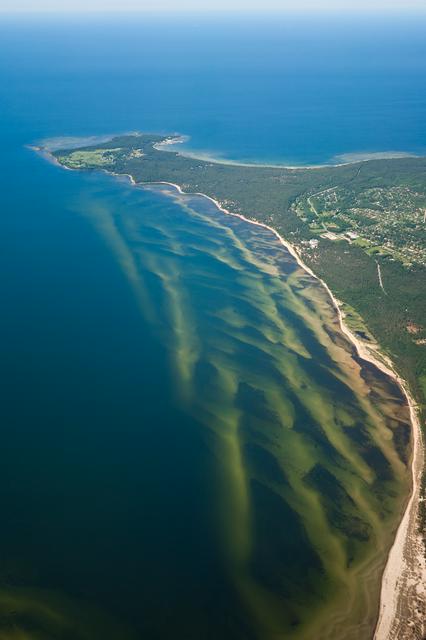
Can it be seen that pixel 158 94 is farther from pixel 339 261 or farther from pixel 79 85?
pixel 339 261

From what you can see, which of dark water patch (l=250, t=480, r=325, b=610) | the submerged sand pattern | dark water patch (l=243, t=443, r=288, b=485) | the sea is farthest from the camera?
dark water patch (l=243, t=443, r=288, b=485)

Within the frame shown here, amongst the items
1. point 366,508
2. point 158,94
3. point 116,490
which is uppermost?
point 158,94

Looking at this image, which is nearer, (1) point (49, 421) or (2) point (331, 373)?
(1) point (49, 421)

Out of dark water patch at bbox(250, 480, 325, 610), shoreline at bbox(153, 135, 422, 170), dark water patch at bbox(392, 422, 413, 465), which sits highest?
shoreline at bbox(153, 135, 422, 170)

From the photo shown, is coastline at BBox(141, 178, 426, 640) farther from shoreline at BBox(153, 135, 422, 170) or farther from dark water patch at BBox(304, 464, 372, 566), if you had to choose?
shoreline at BBox(153, 135, 422, 170)

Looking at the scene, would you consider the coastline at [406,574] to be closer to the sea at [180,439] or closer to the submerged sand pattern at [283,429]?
the submerged sand pattern at [283,429]

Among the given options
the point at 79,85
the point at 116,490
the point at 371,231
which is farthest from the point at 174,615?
the point at 79,85

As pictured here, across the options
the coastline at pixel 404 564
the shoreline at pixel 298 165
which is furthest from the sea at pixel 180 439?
the shoreline at pixel 298 165

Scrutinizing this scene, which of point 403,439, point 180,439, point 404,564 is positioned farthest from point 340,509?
point 180,439

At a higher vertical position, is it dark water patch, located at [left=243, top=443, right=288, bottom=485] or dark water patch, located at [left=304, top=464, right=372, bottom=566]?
dark water patch, located at [left=243, top=443, right=288, bottom=485]

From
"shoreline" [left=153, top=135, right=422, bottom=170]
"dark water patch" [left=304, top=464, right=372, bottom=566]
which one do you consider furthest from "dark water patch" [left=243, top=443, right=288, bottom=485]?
"shoreline" [left=153, top=135, right=422, bottom=170]

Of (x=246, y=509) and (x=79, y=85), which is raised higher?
(x=79, y=85)
